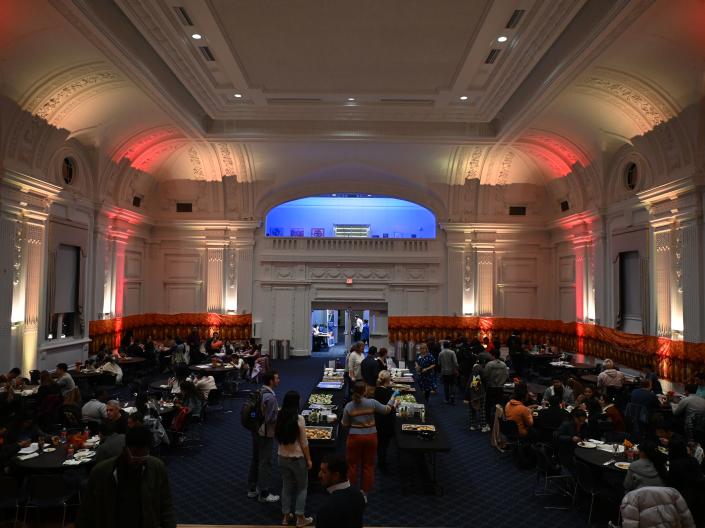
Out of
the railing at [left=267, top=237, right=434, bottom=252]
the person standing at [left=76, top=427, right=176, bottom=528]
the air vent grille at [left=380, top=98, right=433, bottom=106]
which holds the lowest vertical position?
the person standing at [left=76, top=427, right=176, bottom=528]

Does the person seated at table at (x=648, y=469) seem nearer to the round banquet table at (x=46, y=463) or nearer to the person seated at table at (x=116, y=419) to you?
the person seated at table at (x=116, y=419)

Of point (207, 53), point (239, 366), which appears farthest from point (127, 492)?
point (239, 366)

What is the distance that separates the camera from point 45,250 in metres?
11.9

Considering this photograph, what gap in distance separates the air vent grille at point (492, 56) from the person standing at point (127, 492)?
10.1 meters

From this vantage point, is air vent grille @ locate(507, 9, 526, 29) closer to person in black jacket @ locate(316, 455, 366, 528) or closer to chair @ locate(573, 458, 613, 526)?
chair @ locate(573, 458, 613, 526)

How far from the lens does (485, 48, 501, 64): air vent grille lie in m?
10.6

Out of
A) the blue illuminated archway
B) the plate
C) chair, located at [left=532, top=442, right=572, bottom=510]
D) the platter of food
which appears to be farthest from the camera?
the blue illuminated archway

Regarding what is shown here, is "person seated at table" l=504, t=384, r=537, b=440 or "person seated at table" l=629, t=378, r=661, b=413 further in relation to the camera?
"person seated at table" l=629, t=378, r=661, b=413

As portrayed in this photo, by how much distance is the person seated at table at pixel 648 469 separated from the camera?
469 cm

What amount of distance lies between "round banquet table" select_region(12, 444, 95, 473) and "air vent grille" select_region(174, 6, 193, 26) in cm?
727

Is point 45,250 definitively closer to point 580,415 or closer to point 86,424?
point 86,424

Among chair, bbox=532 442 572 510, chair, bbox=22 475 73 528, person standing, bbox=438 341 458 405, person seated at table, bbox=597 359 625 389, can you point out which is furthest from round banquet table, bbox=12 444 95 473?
person seated at table, bbox=597 359 625 389

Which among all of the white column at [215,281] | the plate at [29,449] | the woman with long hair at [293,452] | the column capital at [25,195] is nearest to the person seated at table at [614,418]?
the woman with long hair at [293,452]

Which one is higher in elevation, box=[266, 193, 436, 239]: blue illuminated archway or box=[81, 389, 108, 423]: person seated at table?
box=[266, 193, 436, 239]: blue illuminated archway
